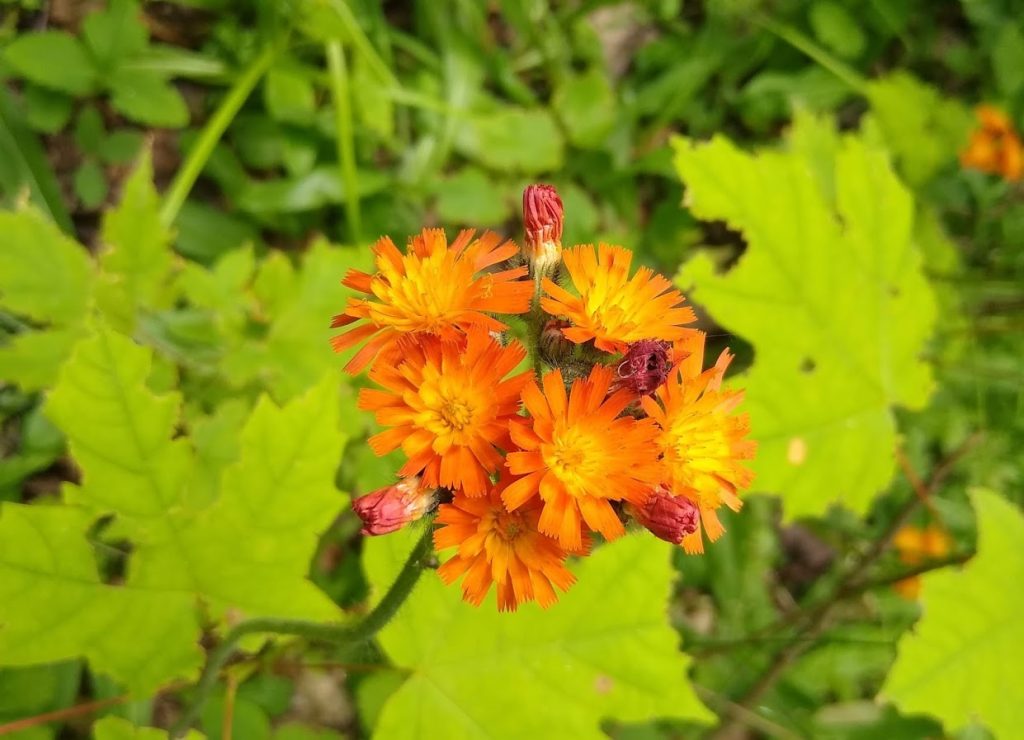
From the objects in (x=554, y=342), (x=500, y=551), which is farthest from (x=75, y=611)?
(x=554, y=342)

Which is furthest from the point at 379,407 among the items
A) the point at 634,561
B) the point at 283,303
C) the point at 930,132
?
the point at 930,132

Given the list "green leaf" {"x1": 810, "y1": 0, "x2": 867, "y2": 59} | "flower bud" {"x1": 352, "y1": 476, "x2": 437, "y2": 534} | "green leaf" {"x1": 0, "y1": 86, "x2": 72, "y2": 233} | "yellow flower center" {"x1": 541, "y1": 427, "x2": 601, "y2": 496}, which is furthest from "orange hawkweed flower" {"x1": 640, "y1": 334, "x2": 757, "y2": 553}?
"green leaf" {"x1": 810, "y1": 0, "x2": 867, "y2": 59}

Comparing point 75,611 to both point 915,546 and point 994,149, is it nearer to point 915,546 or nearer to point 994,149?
point 915,546

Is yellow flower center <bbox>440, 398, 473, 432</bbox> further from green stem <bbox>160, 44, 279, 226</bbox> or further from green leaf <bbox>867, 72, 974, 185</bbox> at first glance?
green leaf <bbox>867, 72, 974, 185</bbox>

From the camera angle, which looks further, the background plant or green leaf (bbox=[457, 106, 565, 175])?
green leaf (bbox=[457, 106, 565, 175])

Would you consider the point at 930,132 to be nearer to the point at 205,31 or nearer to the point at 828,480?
the point at 828,480

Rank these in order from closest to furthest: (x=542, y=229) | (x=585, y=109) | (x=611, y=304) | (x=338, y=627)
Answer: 1. (x=611, y=304)
2. (x=542, y=229)
3. (x=338, y=627)
4. (x=585, y=109)

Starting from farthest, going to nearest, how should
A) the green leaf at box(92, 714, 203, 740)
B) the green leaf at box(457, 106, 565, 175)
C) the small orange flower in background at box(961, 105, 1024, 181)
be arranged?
the small orange flower in background at box(961, 105, 1024, 181) → the green leaf at box(457, 106, 565, 175) → the green leaf at box(92, 714, 203, 740)

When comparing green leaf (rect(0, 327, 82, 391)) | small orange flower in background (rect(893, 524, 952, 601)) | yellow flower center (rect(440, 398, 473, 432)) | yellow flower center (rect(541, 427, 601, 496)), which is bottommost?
small orange flower in background (rect(893, 524, 952, 601))
